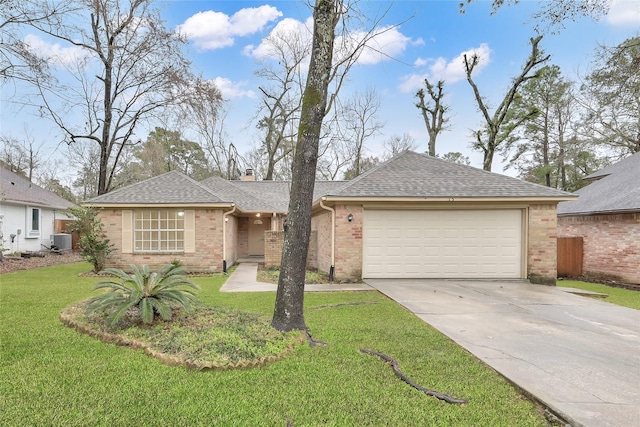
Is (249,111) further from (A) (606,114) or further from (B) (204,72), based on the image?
(A) (606,114)

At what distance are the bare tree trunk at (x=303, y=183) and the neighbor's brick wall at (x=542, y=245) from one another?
25.9 feet

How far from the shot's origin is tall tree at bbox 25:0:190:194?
13.8 m

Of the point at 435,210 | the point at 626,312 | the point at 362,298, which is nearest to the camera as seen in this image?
the point at 626,312

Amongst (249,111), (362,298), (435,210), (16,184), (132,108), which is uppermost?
(249,111)

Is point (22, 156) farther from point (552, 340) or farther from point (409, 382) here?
point (552, 340)

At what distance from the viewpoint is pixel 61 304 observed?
20.2ft

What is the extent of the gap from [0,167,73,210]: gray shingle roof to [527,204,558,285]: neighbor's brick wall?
20.1 m

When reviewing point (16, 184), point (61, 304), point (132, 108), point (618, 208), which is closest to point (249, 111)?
point (132, 108)

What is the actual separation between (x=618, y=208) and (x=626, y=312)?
20.1 feet

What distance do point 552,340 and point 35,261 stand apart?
17.9m

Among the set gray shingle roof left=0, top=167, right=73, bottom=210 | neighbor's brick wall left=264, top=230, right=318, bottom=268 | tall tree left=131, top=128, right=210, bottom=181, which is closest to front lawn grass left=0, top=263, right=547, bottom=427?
neighbor's brick wall left=264, top=230, right=318, bottom=268

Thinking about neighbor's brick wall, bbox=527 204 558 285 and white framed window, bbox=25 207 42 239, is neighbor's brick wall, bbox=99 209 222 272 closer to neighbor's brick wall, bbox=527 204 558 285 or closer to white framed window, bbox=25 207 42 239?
white framed window, bbox=25 207 42 239

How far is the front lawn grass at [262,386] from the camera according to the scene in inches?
97.6

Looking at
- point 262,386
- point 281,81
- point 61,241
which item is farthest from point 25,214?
point 262,386
